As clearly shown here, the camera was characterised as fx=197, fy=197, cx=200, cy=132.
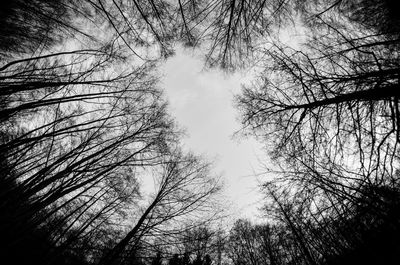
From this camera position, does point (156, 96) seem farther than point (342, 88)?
Yes

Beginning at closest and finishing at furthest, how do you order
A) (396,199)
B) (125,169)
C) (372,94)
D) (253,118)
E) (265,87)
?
(396,199) → (372,94) → (265,87) → (253,118) → (125,169)

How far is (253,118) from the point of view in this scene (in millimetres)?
4910

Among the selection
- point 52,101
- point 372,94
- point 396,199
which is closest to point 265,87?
point 372,94

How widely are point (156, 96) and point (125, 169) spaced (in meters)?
2.44

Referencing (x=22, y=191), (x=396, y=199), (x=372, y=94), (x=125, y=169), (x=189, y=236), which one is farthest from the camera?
(x=189, y=236)

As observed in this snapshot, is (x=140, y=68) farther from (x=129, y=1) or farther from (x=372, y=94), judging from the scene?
(x=372, y=94)

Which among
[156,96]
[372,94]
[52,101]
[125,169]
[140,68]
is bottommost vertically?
[52,101]

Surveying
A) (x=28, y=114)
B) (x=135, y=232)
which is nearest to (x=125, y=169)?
(x=135, y=232)

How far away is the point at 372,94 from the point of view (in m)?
3.18

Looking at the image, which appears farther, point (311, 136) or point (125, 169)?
point (125, 169)

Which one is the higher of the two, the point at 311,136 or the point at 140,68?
the point at 140,68

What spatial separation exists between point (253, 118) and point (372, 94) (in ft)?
7.46

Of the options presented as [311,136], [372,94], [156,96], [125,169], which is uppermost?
[156,96]

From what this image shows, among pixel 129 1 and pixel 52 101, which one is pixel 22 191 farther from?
pixel 129 1
